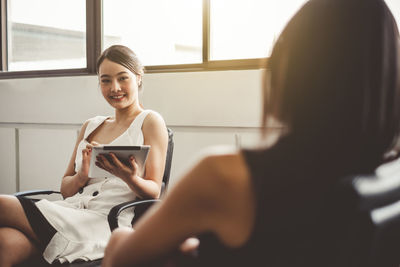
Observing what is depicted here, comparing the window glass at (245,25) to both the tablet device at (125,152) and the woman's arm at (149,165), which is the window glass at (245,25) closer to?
the woman's arm at (149,165)

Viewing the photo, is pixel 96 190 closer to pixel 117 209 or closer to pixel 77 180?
pixel 77 180

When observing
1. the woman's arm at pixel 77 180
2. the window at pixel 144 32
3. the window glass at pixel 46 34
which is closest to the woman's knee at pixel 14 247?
the woman's arm at pixel 77 180

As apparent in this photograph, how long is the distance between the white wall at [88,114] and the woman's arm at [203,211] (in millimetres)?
1685

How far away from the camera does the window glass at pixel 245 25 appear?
2526 mm

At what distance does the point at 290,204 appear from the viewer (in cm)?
68

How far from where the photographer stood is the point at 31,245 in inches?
66.8

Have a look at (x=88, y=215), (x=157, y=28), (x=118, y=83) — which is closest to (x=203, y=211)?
(x=88, y=215)

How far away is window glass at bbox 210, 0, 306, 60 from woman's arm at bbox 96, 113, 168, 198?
900 millimetres

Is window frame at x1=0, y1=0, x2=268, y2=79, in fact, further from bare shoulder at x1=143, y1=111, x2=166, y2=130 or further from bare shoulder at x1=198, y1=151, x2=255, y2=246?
bare shoulder at x1=198, y1=151, x2=255, y2=246

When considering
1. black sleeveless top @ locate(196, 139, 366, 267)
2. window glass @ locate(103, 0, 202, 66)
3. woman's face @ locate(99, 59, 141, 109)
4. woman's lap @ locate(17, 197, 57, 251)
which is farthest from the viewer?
A: window glass @ locate(103, 0, 202, 66)

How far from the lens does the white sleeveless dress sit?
5.47 ft

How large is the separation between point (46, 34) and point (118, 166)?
2.39 m

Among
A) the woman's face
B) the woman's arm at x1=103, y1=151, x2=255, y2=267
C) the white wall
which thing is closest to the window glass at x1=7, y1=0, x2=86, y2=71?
the white wall

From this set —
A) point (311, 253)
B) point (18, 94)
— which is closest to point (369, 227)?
point (311, 253)
